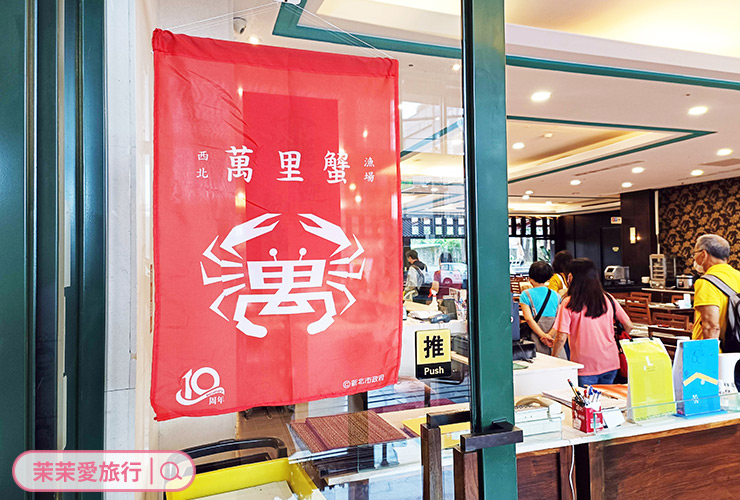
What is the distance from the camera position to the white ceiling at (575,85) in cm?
129

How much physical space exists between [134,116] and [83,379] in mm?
646

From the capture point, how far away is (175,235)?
1.05m

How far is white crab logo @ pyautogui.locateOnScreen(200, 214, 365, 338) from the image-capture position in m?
1.08

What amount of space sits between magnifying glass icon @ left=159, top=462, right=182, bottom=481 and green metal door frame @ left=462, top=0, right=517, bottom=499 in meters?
0.77

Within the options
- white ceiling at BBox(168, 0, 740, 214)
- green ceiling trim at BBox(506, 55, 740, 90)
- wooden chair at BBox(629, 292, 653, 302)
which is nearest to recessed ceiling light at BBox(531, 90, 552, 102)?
white ceiling at BBox(168, 0, 740, 214)

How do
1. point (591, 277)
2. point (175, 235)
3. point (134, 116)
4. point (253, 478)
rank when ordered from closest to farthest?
1. point (175, 235)
2. point (134, 116)
3. point (253, 478)
4. point (591, 277)

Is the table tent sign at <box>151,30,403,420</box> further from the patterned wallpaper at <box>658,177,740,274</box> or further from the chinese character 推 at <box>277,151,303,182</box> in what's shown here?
the patterned wallpaper at <box>658,177,740,274</box>

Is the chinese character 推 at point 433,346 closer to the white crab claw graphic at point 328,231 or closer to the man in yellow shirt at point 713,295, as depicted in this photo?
the white crab claw graphic at point 328,231

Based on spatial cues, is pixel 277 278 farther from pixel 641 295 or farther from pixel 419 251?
pixel 641 295

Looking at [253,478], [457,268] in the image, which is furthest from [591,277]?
[253,478]

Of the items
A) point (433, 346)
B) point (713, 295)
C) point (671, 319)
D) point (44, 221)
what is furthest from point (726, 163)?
point (44, 221)

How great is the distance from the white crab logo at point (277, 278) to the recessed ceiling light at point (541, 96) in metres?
3.35

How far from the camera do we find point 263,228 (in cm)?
109

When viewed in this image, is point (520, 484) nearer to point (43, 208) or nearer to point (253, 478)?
point (253, 478)
